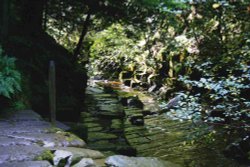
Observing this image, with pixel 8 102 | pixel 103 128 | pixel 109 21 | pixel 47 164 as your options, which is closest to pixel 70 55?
pixel 109 21

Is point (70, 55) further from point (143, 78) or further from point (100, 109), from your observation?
point (143, 78)

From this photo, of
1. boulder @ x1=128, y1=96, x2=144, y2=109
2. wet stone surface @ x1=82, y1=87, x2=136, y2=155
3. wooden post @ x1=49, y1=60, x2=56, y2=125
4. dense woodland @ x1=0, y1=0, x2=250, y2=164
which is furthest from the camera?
boulder @ x1=128, y1=96, x2=144, y2=109

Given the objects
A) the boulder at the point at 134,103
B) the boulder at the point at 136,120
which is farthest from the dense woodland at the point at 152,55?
the boulder at the point at 134,103

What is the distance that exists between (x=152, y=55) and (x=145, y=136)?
7.75 meters

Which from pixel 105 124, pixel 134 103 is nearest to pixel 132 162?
pixel 105 124

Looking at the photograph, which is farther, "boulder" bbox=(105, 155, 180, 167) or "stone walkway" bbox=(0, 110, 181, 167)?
"boulder" bbox=(105, 155, 180, 167)

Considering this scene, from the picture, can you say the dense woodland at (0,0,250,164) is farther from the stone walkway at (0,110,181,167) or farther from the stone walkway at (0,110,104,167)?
the stone walkway at (0,110,181,167)

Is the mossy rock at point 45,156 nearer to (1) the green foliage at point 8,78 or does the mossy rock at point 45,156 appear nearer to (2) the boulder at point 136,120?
(1) the green foliage at point 8,78

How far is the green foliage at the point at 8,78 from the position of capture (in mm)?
5087

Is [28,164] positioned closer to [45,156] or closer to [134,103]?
[45,156]

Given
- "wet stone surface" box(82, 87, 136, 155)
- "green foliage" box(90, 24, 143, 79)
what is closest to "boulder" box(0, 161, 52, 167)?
"wet stone surface" box(82, 87, 136, 155)

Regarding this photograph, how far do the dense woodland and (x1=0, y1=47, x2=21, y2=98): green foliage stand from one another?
0.04 feet

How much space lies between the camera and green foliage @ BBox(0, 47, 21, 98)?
5087 mm

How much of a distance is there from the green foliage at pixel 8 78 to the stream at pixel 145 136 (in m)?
1.69
